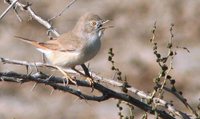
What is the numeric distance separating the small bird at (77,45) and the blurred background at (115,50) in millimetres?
5177

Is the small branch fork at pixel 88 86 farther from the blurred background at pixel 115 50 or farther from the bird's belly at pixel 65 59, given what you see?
the blurred background at pixel 115 50

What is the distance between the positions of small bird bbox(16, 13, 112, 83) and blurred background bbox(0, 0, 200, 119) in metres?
5.18

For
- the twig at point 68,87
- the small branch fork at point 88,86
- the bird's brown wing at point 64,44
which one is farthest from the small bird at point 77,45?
the twig at point 68,87

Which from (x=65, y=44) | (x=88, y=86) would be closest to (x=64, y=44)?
(x=65, y=44)

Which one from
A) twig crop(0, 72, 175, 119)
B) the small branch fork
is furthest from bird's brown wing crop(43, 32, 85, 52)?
twig crop(0, 72, 175, 119)

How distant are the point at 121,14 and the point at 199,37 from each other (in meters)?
1.78

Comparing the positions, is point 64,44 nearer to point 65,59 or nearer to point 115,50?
point 65,59

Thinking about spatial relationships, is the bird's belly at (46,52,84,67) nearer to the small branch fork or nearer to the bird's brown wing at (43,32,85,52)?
the bird's brown wing at (43,32,85,52)

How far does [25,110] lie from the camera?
1193 centimetres

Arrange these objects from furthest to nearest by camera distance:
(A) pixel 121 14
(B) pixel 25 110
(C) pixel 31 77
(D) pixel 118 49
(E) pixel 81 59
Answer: (A) pixel 121 14 < (D) pixel 118 49 < (B) pixel 25 110 < (E) pixel 81 59 < (C) pixel 31 77

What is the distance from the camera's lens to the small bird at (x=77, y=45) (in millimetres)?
5453

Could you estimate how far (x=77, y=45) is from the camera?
567 centimetres

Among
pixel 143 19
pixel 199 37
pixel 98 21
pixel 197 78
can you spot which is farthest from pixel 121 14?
pixel 98 21

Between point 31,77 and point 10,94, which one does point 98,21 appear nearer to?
point 31,77
